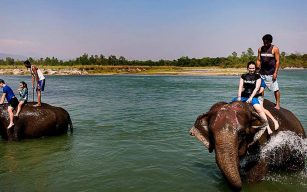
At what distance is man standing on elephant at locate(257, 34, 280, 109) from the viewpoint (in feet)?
33.7

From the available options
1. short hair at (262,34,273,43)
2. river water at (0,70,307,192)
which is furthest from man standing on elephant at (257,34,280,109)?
river water at (0,70,307,192)

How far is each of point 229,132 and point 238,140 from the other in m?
0.31

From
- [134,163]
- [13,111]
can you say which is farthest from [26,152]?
[134,163]

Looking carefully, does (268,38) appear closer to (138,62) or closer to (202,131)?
(202,131)

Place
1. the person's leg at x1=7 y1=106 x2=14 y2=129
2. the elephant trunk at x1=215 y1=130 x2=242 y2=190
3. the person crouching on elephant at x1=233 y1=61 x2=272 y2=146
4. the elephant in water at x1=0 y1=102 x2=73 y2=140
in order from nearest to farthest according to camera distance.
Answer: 1. the elephant trunk at x1=215 y1=130 x2=242 y2=190
2. the person crouching on elephant at x1=233 y1=61 x2=272 y2=146
3. the person's leg at x1=7 y1=106 x2=14 y2=129
4. the elephant in water at x1=0 y1=102 x2=73 y2=140

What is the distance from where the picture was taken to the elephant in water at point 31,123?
1413 cm

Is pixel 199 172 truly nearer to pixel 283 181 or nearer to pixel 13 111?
pixel 283 181

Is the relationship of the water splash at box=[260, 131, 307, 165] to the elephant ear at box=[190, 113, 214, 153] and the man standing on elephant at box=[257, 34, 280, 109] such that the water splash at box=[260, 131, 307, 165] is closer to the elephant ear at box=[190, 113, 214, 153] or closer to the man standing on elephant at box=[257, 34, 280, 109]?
the man standing on elephant at box=[257, 34, 280, 109]

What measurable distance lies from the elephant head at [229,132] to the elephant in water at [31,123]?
8204 mm

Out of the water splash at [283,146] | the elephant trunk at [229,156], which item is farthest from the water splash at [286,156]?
the elephant trunk at [229,156]

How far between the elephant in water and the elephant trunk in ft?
29.9

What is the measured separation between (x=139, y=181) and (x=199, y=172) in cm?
185

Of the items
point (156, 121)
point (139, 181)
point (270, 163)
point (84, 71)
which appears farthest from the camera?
point (84, 71)

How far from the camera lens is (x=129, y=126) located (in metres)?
17.9
